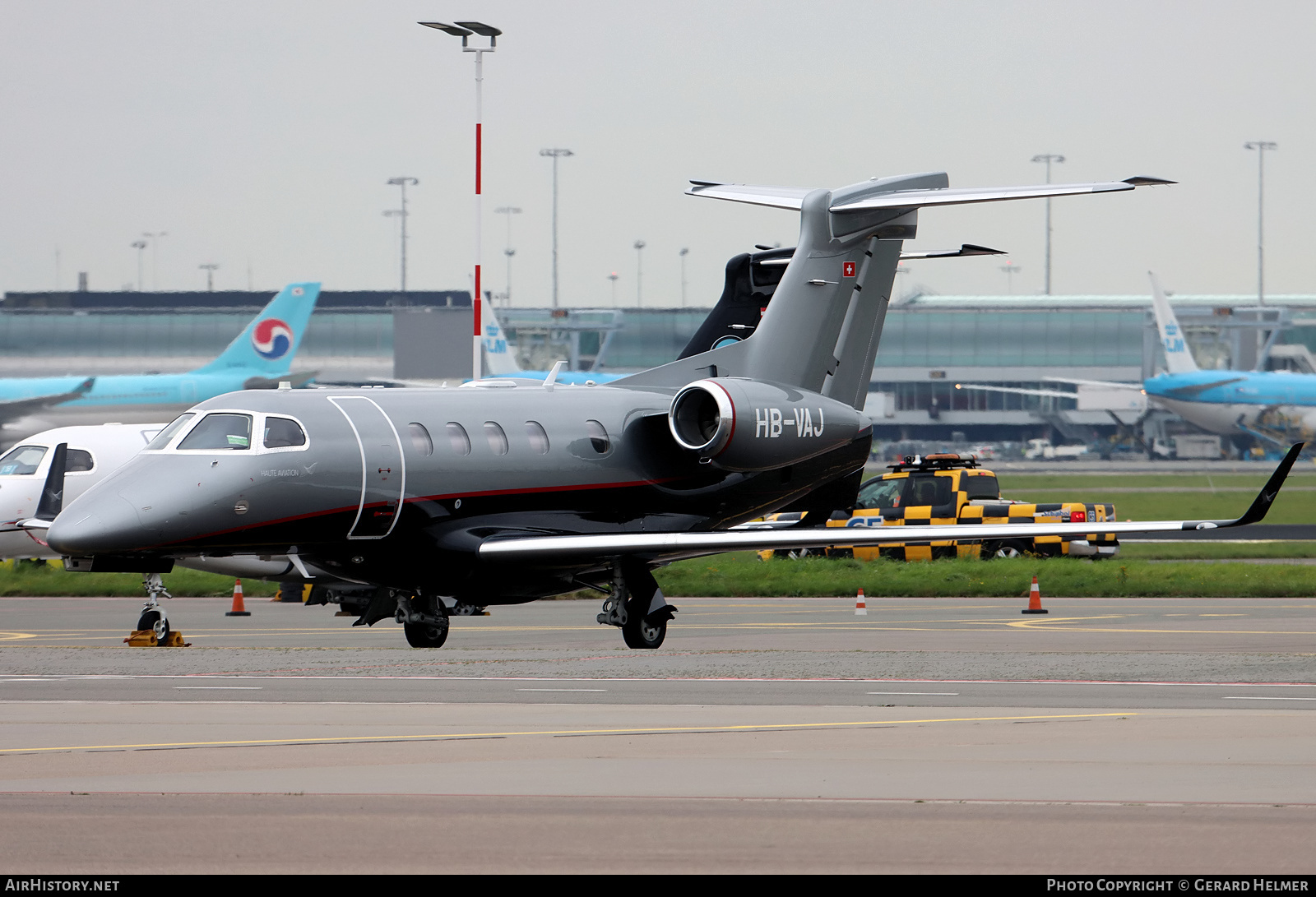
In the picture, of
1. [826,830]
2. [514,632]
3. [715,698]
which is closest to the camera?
[826,830]

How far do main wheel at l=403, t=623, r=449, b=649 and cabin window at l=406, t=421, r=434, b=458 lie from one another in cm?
235

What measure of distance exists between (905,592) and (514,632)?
963 centimetres

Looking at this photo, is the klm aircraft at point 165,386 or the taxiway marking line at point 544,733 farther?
the klm aircraft at point 165,386

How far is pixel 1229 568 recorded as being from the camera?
1267 inches

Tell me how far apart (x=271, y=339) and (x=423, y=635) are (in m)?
46.2

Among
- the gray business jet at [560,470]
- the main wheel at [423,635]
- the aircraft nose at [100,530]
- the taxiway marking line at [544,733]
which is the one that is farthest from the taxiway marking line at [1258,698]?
the aircraft nose at [100,530]

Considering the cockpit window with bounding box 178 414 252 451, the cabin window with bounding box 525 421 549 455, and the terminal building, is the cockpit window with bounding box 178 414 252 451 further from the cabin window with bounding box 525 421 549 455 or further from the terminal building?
the terminal building

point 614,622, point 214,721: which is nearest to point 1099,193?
point 614,622

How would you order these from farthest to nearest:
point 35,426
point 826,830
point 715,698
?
point 35,426 → point 715,698 → point 826,830

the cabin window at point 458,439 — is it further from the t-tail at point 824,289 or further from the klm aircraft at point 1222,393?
the klm aircraft at point 1222,393

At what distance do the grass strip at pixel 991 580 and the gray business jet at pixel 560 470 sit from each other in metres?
6.63

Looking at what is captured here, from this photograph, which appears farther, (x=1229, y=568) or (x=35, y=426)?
(x=35, y=426)

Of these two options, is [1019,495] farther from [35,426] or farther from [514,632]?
[514,632]

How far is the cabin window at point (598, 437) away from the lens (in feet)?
70.1
